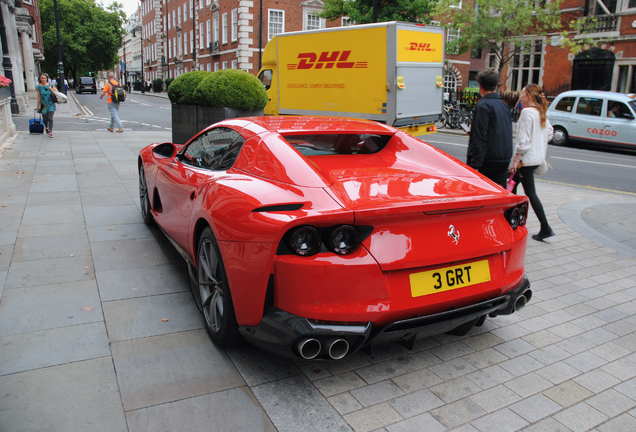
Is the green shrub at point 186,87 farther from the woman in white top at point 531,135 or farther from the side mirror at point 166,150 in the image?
the woman in white top at point 531,135

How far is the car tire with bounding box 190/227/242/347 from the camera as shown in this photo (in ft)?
9.75

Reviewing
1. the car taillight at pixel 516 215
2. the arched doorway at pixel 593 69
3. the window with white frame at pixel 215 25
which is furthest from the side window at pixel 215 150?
the window with white frame at pixel 215 25

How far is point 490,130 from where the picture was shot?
5152 mm

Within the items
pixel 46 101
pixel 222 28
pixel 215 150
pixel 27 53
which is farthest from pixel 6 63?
pixel 222 28

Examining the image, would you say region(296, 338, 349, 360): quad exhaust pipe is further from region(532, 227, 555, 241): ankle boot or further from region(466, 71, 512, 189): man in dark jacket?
region(532, 227, 555, 241): ankle boot

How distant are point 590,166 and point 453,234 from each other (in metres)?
11.7

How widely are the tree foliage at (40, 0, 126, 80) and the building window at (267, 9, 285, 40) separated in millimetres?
40412

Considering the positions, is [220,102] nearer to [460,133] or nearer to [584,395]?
[584,395]

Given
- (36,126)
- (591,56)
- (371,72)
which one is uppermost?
(591,56)

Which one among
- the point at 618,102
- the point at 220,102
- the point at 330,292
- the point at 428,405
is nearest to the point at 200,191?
the point at 330,292

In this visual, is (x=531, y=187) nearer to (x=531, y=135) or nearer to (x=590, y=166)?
(x=531, y=135)

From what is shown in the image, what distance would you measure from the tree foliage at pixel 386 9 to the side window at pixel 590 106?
11767 mm

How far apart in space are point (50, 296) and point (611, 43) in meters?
32.4

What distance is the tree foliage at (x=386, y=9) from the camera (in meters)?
26.0
